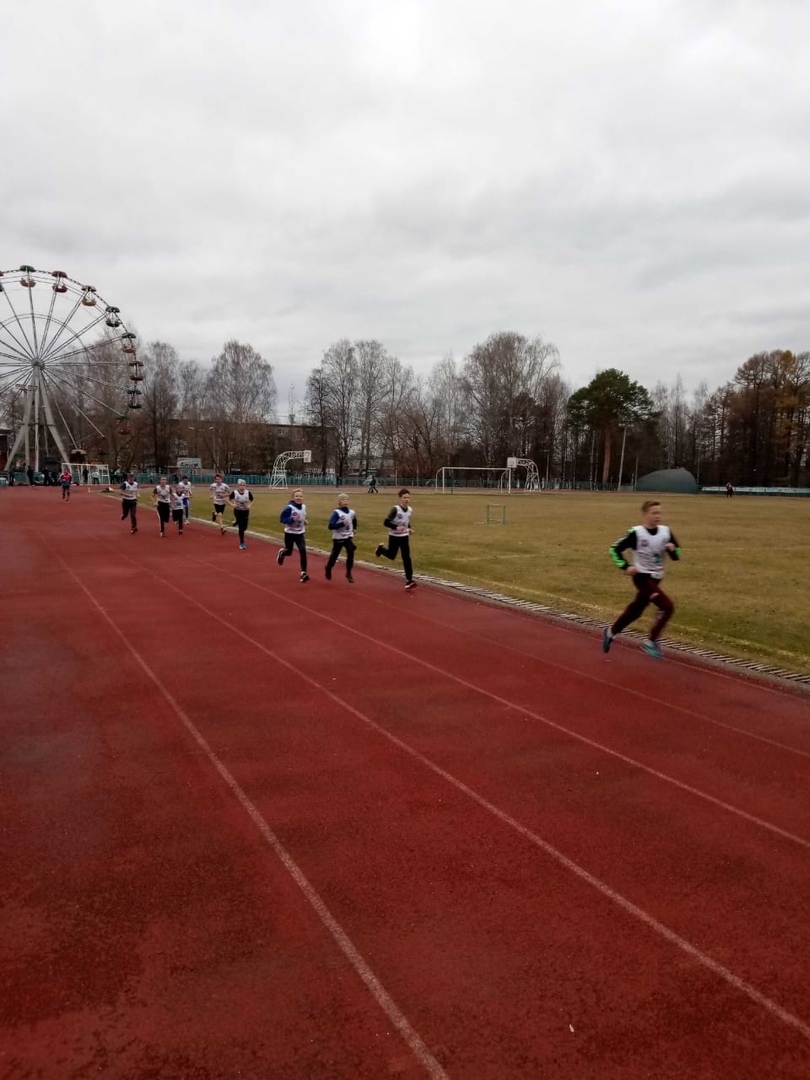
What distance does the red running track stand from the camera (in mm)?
2934

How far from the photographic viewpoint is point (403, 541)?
1344 cm

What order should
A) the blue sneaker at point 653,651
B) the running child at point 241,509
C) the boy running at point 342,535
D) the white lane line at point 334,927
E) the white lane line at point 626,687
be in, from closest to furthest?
the white lane line at point 334,927 < the white lane line at point 626,687 < the blue sneaker at point 653,651 < the boy running at point 342,535 < the running child at point 241,509

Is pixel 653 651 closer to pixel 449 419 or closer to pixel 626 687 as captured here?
pixel 626 687

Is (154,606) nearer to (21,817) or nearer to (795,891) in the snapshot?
(21,817)

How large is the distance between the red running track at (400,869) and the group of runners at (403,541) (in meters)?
0.90

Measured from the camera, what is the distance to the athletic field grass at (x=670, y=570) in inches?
409

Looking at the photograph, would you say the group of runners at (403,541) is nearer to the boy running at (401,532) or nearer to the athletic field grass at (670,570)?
the boy running at (401,532)

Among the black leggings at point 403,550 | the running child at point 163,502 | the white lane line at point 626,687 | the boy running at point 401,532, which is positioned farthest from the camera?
the running child at point 163,502

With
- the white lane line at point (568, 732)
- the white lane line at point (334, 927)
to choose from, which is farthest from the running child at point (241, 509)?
the white lane line at point (334, 927)

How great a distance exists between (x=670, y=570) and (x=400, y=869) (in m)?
13.4

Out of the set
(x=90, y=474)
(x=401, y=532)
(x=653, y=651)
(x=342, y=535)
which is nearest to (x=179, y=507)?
(x=342, y=535)

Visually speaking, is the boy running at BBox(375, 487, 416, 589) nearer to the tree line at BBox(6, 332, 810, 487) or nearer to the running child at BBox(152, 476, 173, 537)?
the running child at BBox(152, 476, 173, 537)

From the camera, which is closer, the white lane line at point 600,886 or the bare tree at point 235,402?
the white lane line at point 600,886

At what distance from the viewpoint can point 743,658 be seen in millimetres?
8867
